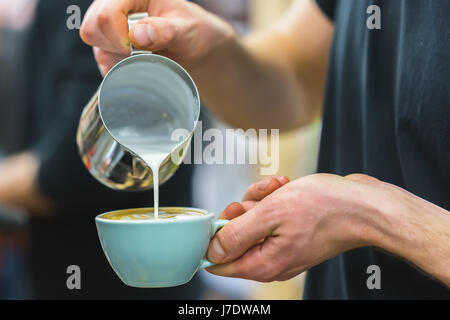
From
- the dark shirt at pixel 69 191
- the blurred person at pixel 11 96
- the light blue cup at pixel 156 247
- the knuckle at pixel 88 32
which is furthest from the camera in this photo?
the blurred person at pixel 11 96

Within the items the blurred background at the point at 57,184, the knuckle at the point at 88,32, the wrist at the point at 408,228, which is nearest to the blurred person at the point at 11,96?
the blurred background at the point at 57,184

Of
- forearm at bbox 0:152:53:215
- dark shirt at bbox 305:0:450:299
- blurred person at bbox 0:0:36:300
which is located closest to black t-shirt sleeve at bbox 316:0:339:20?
dark shirt at bbox 305:0:450:299

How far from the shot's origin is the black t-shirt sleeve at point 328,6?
2.76ft

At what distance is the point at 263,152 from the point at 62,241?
0.71m

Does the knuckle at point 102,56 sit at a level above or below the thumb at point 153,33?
below

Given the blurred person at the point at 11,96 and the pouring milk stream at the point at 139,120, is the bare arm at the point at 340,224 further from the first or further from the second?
the blurred person at the point at 11,96

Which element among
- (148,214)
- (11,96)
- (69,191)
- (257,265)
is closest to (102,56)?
(148,214)

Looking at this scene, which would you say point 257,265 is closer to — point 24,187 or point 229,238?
point 229,238

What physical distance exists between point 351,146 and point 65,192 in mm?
566

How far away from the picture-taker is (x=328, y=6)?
0.85 meters

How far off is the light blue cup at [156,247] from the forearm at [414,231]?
164 mm

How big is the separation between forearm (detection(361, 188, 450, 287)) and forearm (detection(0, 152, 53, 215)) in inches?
29.0

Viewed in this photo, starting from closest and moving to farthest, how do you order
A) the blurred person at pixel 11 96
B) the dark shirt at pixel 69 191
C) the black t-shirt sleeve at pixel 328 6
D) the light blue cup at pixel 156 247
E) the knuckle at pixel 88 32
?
1. the light blue cup at pixel 156 247
2. the knuckle at pixel 88 32
3. the black t-shirt sleeve at pixel 328 6
4. the dark shirt at pixel 69 191
5. the blurred person at pixel 11 96

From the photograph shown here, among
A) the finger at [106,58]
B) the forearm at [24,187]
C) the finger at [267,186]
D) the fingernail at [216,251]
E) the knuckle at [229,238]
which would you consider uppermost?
the finger at [106,58]
